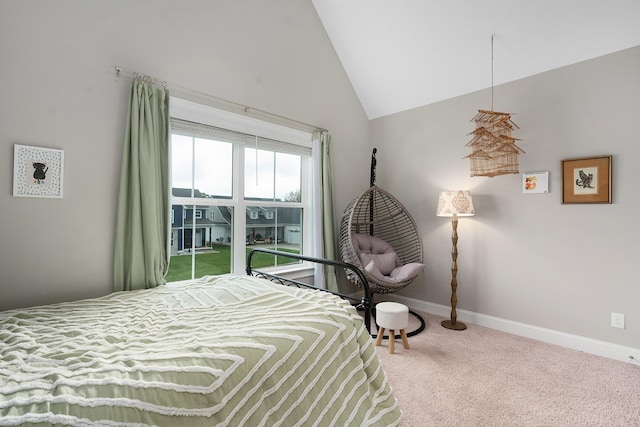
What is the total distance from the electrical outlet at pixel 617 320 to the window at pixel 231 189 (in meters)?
2.69

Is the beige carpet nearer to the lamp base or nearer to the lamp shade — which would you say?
the lamp base

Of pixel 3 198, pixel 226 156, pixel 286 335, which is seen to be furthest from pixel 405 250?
pixel 3 198

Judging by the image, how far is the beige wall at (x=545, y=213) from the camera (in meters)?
2.32

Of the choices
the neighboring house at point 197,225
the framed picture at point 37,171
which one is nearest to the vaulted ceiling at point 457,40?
the neighboring house at point 197,225

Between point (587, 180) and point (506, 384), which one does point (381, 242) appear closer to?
point (506, 384)

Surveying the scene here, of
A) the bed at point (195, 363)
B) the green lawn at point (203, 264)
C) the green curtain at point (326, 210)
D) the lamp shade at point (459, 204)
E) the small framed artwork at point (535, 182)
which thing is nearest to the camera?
the bed at point (195, 363)

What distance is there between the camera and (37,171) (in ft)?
5.72

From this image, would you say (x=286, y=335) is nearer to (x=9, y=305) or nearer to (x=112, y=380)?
(x=112, y=380)

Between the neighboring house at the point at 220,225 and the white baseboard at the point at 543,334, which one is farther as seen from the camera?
the neighboring house at the point at 220,225

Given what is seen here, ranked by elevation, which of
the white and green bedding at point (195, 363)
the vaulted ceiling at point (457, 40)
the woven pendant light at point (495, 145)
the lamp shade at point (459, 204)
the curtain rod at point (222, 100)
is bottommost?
the white and green bedding at point (195, 363)

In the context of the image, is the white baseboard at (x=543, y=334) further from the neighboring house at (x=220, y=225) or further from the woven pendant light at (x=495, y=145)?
the neighboring house at (x=220, y=225)

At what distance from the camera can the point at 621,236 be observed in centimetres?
232

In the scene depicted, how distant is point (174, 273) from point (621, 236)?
11.6ft

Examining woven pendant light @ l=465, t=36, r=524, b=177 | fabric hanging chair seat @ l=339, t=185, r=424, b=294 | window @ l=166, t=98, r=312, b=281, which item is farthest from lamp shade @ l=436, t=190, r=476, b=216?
window @ l=166, t=98, r=312, b=281
